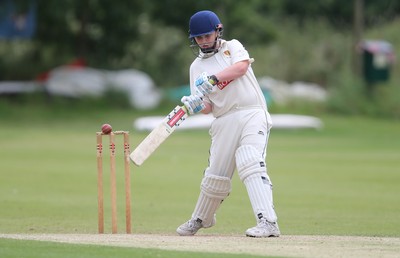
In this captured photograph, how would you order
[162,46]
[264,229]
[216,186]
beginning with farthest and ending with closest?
[162,46]
[216,186]
[264,229]

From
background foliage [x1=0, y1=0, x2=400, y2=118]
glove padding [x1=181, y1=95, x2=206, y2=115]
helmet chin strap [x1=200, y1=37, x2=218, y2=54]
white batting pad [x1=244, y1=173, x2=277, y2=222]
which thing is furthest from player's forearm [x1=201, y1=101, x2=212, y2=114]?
background foliage [x1=0, y1=0, x2=400, y2=118]

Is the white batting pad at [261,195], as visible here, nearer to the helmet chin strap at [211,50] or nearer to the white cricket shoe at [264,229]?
the white cricket shoe at [264,229]

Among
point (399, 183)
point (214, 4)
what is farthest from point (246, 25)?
point (399, 183)

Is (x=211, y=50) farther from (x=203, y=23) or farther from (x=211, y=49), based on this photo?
(x=203, y=23)

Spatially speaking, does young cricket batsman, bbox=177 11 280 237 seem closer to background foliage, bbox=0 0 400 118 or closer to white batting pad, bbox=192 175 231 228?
white batting pad, bbox=192 175 231 228

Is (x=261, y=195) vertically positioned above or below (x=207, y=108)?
below

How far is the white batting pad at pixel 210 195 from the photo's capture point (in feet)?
32.0

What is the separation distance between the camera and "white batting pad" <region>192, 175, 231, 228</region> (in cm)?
976

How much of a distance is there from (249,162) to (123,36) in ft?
93.5

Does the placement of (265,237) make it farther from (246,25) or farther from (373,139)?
(246,25)

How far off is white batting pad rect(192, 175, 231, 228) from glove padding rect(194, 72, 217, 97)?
2.52ft

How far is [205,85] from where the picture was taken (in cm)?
950

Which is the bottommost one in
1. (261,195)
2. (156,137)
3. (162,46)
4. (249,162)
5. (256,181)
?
(261,195)

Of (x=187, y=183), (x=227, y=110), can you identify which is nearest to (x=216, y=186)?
(x=227, y=110)
